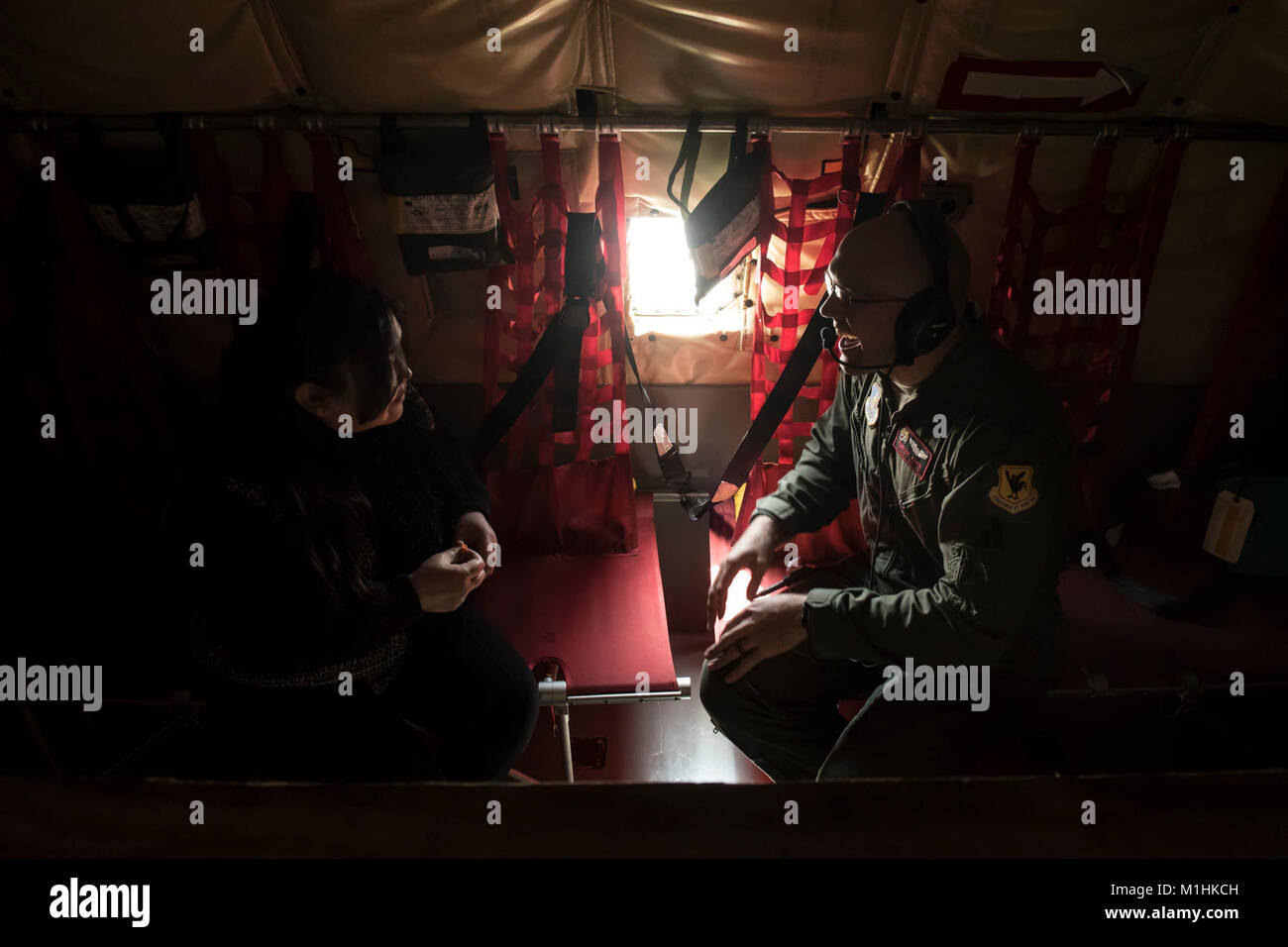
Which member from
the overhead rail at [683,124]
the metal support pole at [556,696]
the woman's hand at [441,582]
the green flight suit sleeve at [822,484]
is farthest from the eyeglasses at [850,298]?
the metal support pole at [556,696]

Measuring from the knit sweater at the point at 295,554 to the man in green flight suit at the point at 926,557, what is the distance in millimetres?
807

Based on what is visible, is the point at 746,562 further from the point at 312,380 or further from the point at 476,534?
the point at 312,380

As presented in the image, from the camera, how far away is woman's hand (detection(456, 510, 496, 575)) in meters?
1.81

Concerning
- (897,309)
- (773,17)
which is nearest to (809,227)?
(773,17)

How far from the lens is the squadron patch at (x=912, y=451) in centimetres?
158

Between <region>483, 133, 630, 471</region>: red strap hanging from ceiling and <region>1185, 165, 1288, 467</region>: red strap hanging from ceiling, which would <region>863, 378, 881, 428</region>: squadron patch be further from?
<region>1185, 165, 1288, 467</region>: red strap hanging from ceiling

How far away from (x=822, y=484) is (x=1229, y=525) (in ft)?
4.97

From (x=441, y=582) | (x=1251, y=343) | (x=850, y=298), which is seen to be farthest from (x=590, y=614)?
(x=1251, y=343)

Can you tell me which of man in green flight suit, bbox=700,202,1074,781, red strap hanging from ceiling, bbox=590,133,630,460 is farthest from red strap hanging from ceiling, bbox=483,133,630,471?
man in green flight suit, bbox=700,202,1074,781

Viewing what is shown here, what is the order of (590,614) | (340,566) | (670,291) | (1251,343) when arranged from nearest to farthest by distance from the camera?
(340,566) → (590,614) → (1251,343) → (670,291)

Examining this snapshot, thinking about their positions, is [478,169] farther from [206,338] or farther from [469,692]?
[469,692]

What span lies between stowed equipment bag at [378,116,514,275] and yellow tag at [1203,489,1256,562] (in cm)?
263

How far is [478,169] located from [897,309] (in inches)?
51.9

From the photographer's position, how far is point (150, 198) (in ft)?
6.95
